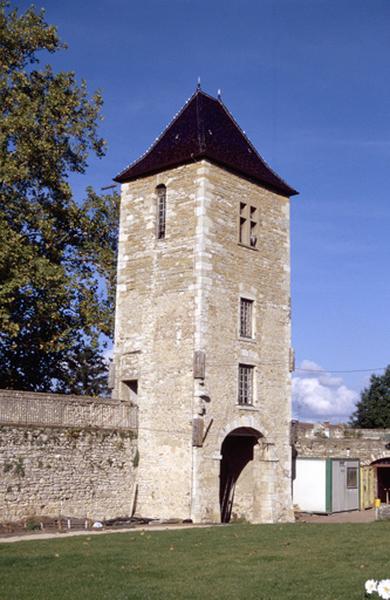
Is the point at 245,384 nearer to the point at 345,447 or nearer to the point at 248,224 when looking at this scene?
the point at 248,224

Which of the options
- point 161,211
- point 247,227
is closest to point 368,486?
point 247,227

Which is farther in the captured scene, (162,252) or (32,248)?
(32,248)

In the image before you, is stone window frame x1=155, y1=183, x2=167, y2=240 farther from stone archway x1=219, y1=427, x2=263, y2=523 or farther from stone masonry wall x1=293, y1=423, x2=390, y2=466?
stone masonry wall x1=293, y1=423, x2=390, y2=466

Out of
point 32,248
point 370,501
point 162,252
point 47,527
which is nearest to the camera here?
point 47,527

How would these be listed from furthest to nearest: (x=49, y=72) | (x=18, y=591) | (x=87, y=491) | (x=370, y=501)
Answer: (x=370, y=501) < (x=49, y=72) < (x=87, y=491) < (x=18, y=591)

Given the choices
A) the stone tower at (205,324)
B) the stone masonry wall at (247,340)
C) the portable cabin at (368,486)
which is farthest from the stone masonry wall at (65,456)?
the portable cabin at (368,486)

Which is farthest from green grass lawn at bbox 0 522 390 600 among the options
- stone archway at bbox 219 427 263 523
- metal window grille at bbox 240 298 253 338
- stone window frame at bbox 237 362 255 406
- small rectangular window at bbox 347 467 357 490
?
small rectangular window at bbox 347 467 357 490

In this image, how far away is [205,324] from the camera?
2188cm

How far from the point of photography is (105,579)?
32.6 ft

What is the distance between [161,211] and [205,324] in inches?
174

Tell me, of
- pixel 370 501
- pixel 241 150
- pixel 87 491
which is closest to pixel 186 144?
pixel 241 150

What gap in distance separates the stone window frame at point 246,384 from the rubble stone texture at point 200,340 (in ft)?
0.51

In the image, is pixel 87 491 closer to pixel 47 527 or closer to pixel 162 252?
pixel 47 527

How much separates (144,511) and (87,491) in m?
2.02
